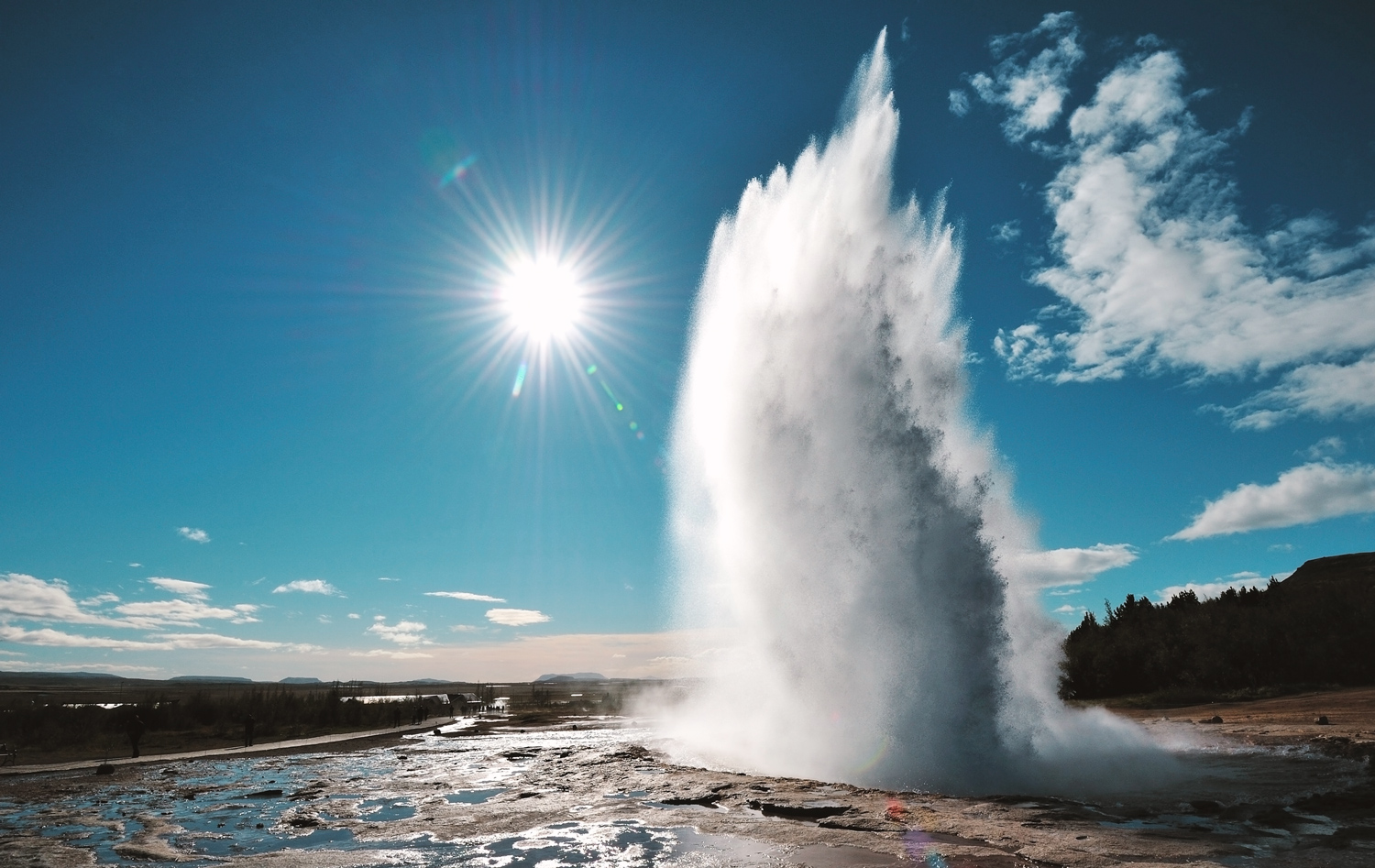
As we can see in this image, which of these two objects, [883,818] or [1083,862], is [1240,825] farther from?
[883,818]

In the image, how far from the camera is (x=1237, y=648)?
49406 mm

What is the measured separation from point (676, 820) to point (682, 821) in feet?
0.53

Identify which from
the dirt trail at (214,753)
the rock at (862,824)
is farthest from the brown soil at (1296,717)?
the dirt trail at (214,753)

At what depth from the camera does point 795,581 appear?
23.2m

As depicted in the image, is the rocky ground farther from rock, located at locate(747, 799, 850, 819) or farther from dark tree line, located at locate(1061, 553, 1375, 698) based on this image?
dark tree line, located at locate(1061, 553, 1375, 698)

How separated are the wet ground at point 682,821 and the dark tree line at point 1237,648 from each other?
3456 cm

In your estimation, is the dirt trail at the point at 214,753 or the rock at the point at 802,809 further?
the dirt trail at the point at 214,753

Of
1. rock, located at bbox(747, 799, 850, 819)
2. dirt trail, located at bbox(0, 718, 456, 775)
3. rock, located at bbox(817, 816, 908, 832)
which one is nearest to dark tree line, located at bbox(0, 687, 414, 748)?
dirt trail, located at bbox(0, 718, 456, 775)

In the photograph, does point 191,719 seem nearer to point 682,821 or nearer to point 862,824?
point 682,821

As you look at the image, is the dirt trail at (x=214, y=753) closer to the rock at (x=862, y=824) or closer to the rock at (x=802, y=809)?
the rock at (x=802, y=809)

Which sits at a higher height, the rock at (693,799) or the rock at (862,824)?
the rock at (862,824)

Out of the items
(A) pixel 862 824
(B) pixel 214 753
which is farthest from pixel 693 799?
(B) pixel 214 753

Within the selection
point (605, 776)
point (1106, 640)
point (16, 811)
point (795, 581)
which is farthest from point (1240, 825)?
point (1106, 640)

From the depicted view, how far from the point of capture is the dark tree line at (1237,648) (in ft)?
149
